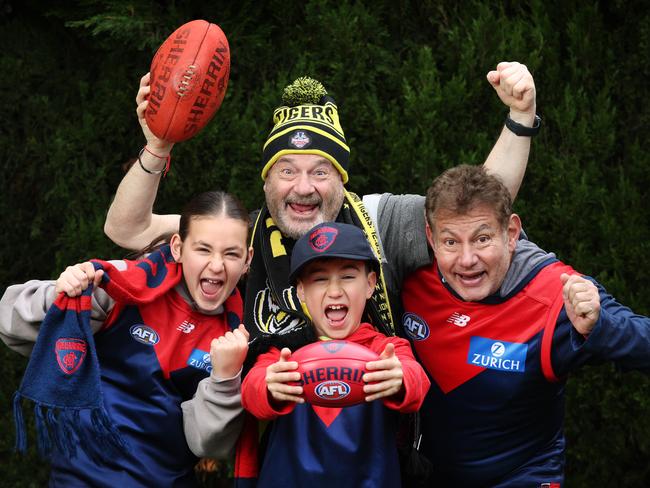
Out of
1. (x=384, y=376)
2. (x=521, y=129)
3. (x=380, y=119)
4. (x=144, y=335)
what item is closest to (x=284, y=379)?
(x=384, y=376)

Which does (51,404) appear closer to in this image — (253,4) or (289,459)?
(289,459)

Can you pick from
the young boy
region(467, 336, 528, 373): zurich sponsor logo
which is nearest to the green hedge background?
region(467, 336, 528, 373): zurich sponsor logo

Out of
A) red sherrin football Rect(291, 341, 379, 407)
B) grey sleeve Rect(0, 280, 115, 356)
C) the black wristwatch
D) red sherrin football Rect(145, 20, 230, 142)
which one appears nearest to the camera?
red sherrin football Rect(291, 341, 379, 407)

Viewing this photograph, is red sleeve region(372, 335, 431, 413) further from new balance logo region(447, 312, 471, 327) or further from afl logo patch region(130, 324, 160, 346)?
afl logo patch region(130, 324, 160, 346)

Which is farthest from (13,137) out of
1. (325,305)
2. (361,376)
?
(361,376)

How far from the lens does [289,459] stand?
3.37 metres

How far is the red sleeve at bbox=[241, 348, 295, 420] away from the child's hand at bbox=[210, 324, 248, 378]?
67mm

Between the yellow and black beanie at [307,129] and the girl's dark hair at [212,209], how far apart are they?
1.27ft

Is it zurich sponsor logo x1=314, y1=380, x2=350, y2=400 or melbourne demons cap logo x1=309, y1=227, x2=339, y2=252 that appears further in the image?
melbourne demons cap logo x1=309, y1=227, x2=339, y2=252

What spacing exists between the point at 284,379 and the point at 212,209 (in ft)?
3.17

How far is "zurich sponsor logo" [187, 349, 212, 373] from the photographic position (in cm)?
381

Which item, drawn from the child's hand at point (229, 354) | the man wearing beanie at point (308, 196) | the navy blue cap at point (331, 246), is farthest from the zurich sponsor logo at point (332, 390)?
the man wearing beanie at point (308, 196)

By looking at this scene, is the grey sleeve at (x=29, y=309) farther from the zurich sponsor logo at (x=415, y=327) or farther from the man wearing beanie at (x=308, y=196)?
the zurich sponsor logo at (x=415, y=327)

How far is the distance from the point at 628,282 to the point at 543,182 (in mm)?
713
